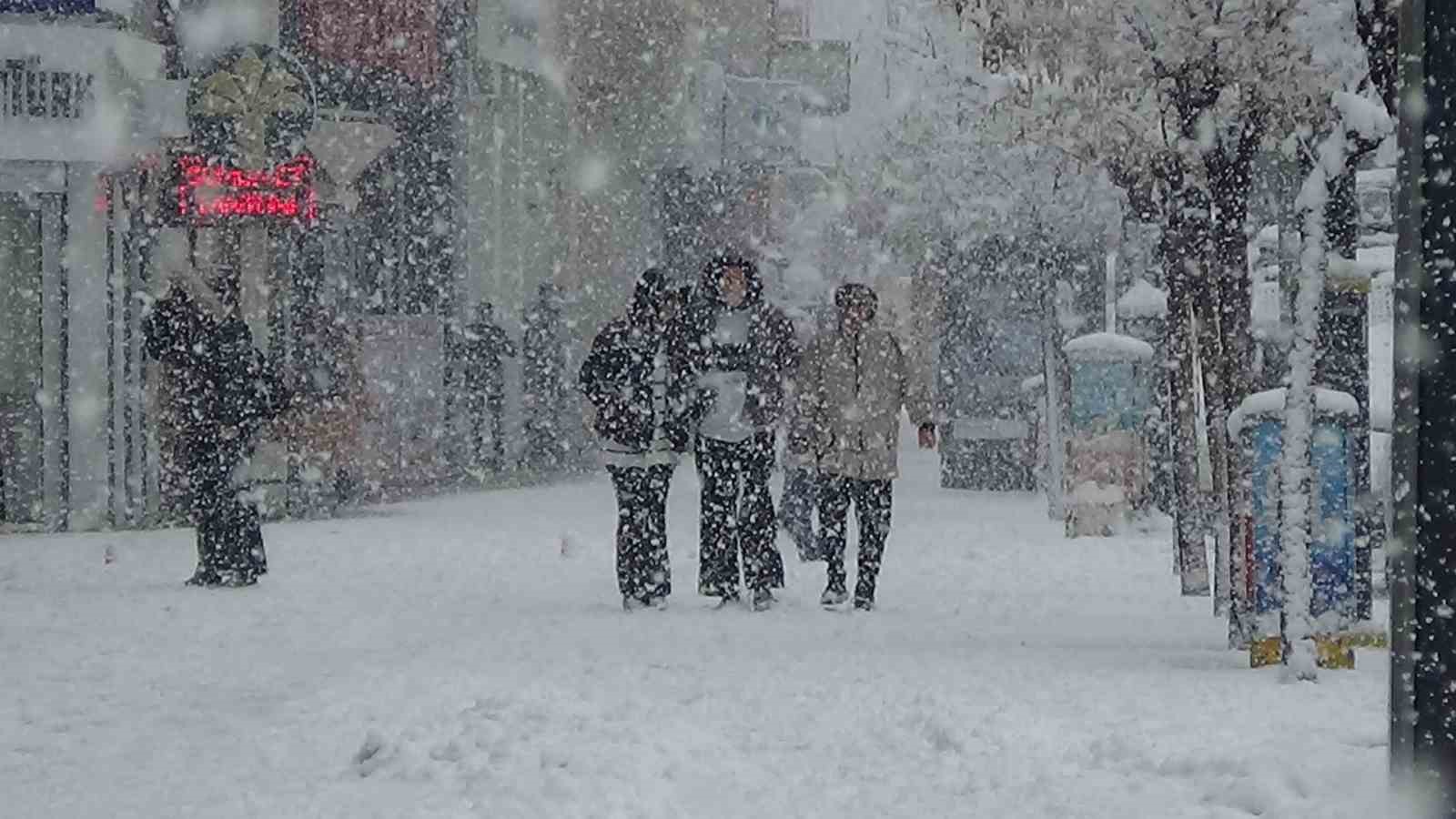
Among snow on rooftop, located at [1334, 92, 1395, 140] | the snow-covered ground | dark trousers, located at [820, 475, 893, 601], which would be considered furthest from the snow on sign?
snow on rooftop, located at [1334, 92, 1395, 140]

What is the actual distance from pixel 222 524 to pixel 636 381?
308 cm

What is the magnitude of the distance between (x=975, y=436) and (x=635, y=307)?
13730mm

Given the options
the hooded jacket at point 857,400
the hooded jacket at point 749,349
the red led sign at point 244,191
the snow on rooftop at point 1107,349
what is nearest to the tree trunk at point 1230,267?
the hooded jacket at point 857,400

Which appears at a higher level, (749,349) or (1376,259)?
(1376,259)

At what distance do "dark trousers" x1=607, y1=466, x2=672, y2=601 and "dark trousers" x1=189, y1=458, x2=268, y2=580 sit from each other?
8.88 feet

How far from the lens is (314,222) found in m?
20.2

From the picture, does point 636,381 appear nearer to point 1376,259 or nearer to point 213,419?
point 213,419

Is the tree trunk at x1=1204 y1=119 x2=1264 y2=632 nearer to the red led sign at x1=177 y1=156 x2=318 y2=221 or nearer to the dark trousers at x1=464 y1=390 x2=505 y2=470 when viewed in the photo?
the red led sign at x1=177 y1=156 x2=318 y2=221

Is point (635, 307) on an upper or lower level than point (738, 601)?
upper

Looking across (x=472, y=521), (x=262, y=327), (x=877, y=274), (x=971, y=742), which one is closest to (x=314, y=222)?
(x=262, y=327)

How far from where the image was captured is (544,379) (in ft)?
94.6

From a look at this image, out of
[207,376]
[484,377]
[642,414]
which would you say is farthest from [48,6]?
[642,414]

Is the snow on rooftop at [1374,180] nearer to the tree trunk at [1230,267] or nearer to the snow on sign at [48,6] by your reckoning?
the tree trunk at [1230,267]

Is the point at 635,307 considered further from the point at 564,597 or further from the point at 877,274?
the point at 877,274
